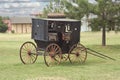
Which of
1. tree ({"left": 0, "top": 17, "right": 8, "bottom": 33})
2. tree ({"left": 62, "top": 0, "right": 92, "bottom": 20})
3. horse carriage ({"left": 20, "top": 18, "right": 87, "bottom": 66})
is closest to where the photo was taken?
horse carriage ({"left": 20, "top": 18, "right": 87, "bottom": 66})

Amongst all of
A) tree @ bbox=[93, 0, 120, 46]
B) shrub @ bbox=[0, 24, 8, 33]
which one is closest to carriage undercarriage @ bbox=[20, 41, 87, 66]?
tree @ bbox=[93, 0, 120, 46]

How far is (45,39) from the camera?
1645 cm

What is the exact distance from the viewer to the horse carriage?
645 inches

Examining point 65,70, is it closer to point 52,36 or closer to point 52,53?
point 52,53

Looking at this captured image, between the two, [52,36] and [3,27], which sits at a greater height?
[52,36]

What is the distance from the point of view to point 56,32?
658 inches

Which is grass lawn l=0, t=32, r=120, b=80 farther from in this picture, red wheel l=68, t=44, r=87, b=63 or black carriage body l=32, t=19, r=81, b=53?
black carriage body l=32, t=19, r=81, b=53

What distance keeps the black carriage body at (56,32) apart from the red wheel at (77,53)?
0.22m

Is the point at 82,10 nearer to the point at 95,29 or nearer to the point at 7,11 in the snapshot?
the point at 95,29

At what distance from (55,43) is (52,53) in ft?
2.08

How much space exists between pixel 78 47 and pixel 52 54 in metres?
1.52

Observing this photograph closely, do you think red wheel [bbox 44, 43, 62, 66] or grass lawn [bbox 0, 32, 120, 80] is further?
red wheel [bbox 44, 43, 62, 66]

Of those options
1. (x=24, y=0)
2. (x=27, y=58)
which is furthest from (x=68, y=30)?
(x=24, y=0)

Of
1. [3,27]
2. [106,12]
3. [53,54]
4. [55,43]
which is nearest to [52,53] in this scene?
[53,54]
